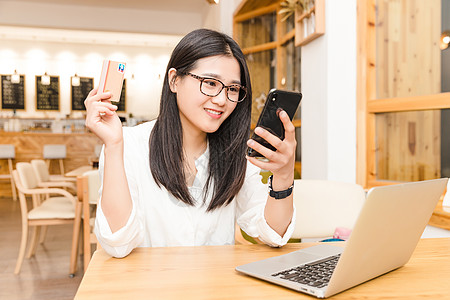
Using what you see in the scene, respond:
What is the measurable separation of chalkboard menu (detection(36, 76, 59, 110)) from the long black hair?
9.66 meters

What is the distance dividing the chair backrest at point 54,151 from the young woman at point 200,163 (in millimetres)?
7437

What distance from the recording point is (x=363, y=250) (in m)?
0.73

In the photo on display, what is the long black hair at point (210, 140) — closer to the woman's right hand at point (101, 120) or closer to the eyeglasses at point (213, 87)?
the eyeglasses at point (213, 87)

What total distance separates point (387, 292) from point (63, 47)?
10.9 meters

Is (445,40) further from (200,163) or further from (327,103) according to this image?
(200,163)

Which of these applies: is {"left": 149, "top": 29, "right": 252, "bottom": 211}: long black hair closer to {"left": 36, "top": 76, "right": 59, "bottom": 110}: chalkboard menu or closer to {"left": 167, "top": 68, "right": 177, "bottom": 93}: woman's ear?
{"left": 167, "top": 68, "right": 177, "bottom": 93}: woman's ear

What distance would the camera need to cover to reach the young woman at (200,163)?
123 centimetres

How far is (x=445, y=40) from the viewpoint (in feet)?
6.95

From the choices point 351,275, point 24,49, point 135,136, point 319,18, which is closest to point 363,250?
point 351,275

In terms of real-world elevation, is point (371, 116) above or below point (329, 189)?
above

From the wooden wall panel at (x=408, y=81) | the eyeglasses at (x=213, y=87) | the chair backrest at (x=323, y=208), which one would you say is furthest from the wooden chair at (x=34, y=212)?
the eyeglasses at (x=213, y=87)

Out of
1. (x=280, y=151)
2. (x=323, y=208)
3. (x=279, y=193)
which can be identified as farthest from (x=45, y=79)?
(x=280, y=151)

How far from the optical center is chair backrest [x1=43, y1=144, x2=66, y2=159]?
816cm

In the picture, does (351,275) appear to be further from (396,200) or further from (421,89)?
(421,89)
